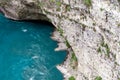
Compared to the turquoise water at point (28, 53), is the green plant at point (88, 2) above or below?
above

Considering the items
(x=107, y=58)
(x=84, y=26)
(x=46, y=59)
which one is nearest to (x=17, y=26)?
(x=46, y=59)

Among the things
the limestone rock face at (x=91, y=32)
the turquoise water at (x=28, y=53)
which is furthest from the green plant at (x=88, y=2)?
the turquoise water at (x=28, y=53)

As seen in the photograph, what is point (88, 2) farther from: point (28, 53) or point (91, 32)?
point (28, 53)

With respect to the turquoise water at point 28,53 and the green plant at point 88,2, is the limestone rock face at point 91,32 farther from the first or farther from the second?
the turquoise water at point 28,53

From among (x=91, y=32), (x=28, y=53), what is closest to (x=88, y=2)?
(x=91, y=32)

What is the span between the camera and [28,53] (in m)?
34.5

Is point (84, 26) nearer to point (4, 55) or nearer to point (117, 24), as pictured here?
point (117, 24)

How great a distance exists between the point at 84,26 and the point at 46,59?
8.03m

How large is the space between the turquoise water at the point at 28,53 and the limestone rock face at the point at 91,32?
290 cm

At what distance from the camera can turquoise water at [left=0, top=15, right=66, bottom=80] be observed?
31.5 m

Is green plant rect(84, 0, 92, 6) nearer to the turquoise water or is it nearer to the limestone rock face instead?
the limestone rock face

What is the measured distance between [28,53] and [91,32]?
35.1 feet

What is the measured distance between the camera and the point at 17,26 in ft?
129

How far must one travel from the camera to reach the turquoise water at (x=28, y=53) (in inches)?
1240
